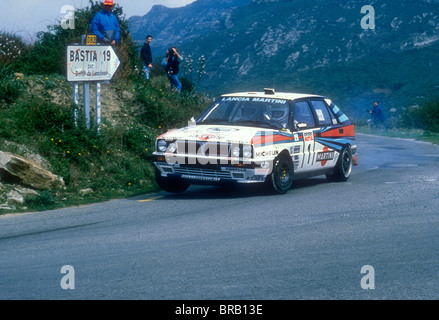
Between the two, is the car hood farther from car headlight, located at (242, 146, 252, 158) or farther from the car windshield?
the car windshield

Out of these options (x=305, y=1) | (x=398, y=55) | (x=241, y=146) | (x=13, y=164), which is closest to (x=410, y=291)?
(x=241, y=146)

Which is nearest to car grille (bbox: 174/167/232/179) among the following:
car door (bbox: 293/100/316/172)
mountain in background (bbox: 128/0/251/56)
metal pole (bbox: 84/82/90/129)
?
car door (bbox: 293/100/316/172)

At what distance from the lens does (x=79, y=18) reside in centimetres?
1722

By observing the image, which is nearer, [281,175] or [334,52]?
[281,175]

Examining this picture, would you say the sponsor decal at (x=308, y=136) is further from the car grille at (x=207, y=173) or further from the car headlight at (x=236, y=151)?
the car grille at (x=207, y=173)

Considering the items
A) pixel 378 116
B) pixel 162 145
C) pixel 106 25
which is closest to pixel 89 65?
pixel 106 25

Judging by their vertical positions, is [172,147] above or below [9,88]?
below

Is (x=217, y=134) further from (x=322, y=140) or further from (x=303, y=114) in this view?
(x=322, y=140)

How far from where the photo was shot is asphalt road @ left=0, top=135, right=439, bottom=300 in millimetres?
5777

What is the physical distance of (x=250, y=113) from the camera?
11.9 meters

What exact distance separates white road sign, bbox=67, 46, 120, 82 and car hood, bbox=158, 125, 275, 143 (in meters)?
2.44

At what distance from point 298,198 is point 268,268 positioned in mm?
4623

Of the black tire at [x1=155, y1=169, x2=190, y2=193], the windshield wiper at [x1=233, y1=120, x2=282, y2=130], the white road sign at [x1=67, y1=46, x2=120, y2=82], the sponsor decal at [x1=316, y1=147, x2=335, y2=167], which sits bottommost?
the black tire at [x1=155, y1=169, x2=190, y2=193]

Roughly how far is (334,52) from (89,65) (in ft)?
269
